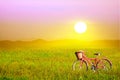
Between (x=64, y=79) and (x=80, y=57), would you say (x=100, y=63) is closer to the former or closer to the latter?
(x=80, y=57)

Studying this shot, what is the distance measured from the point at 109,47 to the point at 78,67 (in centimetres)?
1889

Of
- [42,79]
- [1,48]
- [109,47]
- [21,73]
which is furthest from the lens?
[109,47]

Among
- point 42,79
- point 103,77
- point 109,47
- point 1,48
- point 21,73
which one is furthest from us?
point 109,47

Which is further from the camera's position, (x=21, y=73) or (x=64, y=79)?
(x=21, y=73)

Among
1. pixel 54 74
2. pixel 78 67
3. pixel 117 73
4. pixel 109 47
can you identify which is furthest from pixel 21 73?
pixel 109 47

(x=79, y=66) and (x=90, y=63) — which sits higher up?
(x=90, y=63)

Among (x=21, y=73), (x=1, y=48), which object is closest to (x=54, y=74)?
(x=21, y=73)

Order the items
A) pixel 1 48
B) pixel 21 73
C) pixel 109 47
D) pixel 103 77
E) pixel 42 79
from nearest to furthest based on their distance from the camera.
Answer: pixel 42 79 → pixel 103 77 → pixel 21 73 → pixel 1 48 → pixel 109 47

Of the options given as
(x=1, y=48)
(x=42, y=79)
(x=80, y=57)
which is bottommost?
(x=42, y=79)

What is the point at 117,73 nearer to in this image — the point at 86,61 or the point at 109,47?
the point at 86,61

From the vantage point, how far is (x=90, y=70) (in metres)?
15.9

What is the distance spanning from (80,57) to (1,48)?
16.6 m

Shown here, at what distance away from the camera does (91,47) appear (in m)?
32.2

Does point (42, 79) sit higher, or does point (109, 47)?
point (109, 47)
